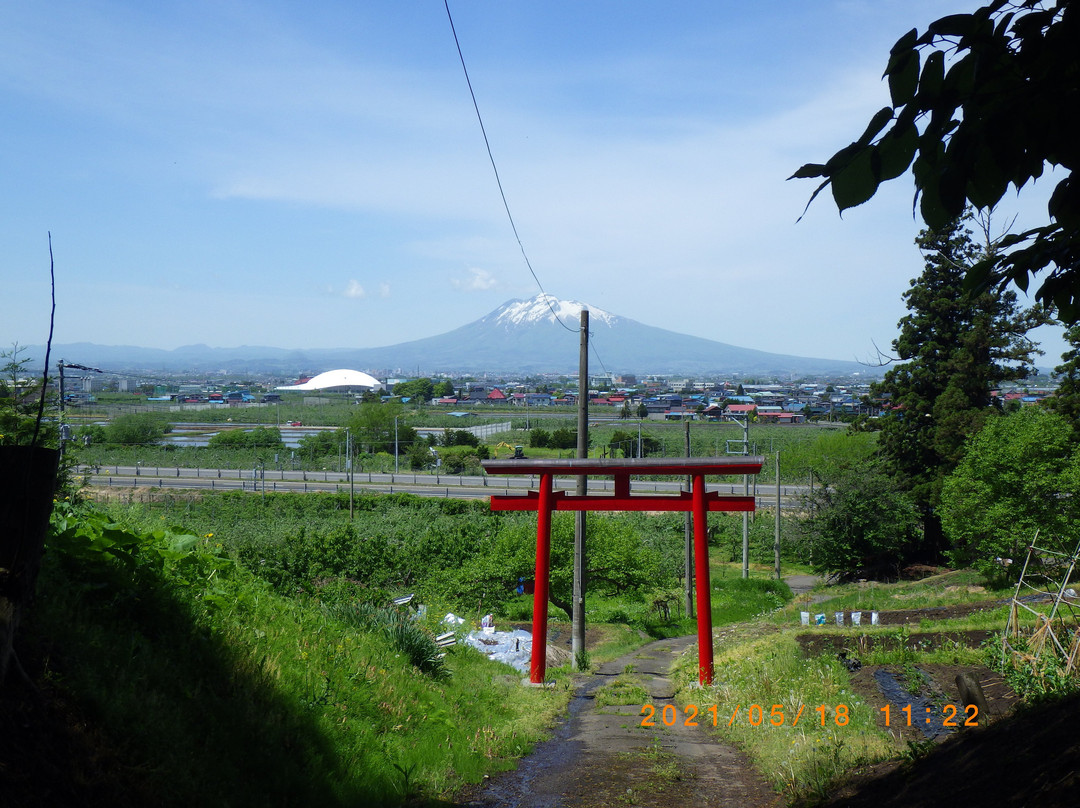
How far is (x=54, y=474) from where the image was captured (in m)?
3.69

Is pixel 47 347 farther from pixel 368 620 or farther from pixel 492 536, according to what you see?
pixel 492 536

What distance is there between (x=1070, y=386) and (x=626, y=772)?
1136 inches

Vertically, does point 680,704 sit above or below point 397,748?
below

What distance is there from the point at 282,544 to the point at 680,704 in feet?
68.4

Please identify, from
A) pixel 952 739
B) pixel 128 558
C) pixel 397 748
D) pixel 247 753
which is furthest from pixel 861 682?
pixel 128 558

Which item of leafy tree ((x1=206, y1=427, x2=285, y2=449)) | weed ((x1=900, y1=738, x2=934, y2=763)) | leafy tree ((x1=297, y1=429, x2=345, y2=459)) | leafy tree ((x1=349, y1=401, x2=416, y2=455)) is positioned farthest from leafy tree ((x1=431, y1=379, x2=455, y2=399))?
weed ((x1=900, y1=738, x2=934, y2=763))

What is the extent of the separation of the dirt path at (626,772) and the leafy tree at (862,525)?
29.2m

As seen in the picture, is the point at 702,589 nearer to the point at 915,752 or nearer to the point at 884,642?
the point at 884,642

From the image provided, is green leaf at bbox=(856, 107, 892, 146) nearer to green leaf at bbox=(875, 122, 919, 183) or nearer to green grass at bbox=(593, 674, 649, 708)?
green leaf at bbox=(875, 122, 919, 183)

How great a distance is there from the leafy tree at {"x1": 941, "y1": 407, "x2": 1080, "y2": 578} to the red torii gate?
17.8 metres

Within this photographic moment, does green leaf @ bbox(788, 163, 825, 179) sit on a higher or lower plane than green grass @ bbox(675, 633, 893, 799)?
higher

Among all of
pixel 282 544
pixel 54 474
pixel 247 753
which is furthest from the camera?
pixel 282 544

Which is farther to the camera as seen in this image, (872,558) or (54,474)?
(872,558)

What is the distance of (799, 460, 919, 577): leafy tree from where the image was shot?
35.3m
